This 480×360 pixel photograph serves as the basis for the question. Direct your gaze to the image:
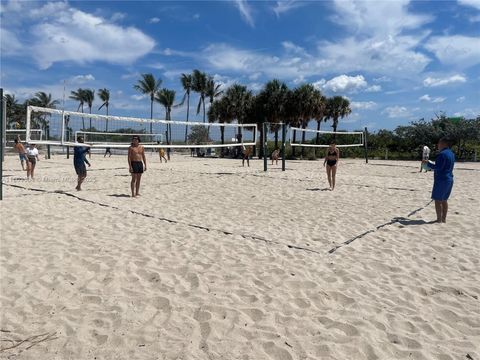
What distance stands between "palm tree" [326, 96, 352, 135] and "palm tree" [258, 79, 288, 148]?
17.7 feet

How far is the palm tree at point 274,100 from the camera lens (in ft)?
101

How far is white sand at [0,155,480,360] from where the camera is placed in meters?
2.46

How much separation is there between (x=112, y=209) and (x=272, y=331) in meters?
4.71

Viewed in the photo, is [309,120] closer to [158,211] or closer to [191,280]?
[158,211]

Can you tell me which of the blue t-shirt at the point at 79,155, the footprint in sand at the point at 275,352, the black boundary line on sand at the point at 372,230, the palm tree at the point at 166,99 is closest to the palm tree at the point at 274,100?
the palm tree at the point at 166,99

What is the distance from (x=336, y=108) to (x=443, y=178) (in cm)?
2948

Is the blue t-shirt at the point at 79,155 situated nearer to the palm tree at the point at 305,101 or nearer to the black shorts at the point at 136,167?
the black shorts at the point at 136,167

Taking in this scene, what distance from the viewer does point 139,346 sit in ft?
7.96

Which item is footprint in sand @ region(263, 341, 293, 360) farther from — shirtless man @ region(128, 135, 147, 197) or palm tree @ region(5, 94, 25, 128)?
palm tree @ region(5, 94, 25, 128)

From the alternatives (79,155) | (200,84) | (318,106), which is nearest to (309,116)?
(318,106)

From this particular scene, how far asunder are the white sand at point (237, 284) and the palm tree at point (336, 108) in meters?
28.5

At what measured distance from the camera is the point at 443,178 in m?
5.77

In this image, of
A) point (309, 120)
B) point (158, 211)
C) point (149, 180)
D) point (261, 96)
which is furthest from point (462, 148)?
point (158, 211)

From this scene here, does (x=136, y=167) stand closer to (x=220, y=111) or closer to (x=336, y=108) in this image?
(x=220, y=111)
